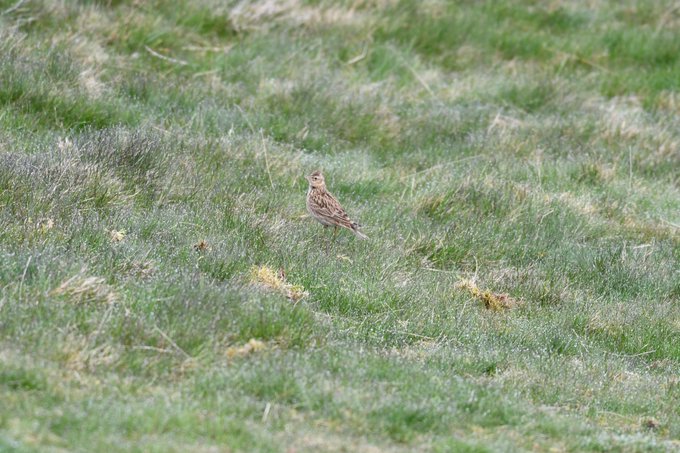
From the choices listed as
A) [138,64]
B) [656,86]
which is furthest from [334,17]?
[656,86]

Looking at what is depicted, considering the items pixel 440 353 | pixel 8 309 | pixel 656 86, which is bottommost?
pixel 656 86

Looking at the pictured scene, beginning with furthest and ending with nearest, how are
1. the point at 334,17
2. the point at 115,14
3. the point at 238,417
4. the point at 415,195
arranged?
the point at 334,17
the point at 115,14
the point at 415,195
the point at 238,417

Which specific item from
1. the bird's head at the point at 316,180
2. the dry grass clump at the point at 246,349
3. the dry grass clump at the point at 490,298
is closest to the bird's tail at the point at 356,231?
the bird's head at the point at 316,180

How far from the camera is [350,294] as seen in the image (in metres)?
7.82

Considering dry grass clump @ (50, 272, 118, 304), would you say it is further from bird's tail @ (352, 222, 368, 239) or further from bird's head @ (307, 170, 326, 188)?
bird's head @ (307, 170, 326, 188)

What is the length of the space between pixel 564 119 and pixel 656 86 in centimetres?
255

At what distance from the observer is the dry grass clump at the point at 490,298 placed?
839 cm

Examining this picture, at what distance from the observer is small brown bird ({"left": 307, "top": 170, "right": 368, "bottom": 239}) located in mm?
9102

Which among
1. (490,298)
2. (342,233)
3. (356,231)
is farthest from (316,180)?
(490,298)

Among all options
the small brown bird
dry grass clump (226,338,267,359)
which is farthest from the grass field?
the small brown bird

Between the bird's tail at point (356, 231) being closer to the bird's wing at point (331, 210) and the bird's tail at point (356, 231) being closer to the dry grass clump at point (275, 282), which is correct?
the bird's wing at point (331, 210)

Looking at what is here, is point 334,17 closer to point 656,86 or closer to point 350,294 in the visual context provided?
point 656,86

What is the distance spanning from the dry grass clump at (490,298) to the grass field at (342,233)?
3 centimetres

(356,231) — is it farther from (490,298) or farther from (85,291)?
(85,291)
